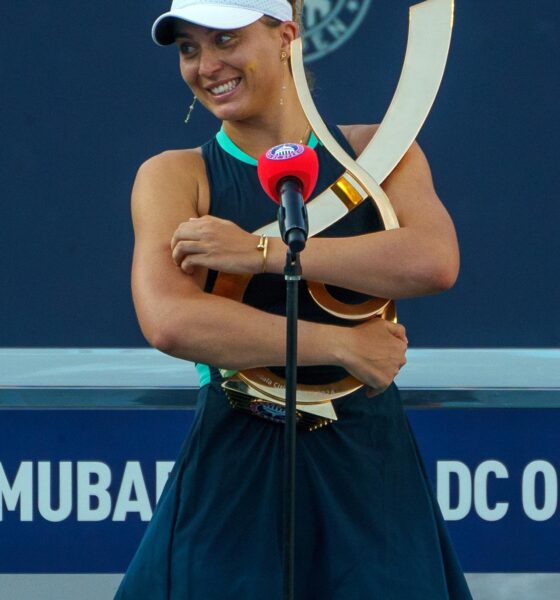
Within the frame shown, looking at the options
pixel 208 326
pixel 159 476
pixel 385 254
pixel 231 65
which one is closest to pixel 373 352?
pixel 385 254

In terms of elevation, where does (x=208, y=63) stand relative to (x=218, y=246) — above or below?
above

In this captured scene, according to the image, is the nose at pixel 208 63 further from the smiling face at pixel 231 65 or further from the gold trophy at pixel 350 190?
the gold trophy at pixel 350 190

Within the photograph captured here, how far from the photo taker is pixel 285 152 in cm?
176

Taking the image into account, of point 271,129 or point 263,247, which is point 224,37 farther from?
point 263,247

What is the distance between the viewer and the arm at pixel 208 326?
2.02 metres

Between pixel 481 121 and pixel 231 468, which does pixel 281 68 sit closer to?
pixel 231 468

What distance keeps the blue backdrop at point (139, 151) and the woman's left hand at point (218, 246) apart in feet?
3.39

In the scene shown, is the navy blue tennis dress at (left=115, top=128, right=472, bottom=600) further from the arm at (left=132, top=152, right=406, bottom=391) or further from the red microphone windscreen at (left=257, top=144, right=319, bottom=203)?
the red microphone windscreen at (left=257, top=144, right=319, bottom=203)

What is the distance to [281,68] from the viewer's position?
2188mm

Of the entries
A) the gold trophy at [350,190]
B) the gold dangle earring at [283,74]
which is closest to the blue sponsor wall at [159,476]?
the gold trophy at [350,190]

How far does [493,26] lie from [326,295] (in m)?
1.21

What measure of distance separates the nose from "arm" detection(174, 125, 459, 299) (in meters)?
0.27

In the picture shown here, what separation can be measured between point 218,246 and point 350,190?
26 cm

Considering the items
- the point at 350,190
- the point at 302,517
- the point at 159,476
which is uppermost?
the point at 350,190
